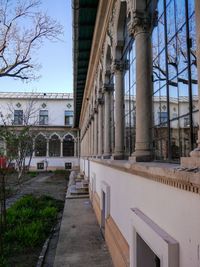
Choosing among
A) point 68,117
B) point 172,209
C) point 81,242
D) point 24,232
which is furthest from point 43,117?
point 172,209

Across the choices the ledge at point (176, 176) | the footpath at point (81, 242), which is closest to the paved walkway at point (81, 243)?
the footpath at point (81, 242)

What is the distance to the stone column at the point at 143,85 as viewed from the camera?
4707 millimetres

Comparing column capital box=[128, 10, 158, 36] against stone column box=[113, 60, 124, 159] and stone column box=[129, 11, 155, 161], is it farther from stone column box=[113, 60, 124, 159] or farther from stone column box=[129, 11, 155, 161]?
stone column box=[113, 60, 124, 159]

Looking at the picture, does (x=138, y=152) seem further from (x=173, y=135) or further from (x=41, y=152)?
(x=41, y=152)

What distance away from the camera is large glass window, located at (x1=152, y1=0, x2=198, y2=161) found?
10.8 ft

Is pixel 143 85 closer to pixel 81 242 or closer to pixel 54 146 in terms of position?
pixel 81 242

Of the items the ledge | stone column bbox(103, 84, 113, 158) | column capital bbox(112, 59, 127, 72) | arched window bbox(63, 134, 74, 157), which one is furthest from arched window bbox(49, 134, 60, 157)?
the ledge

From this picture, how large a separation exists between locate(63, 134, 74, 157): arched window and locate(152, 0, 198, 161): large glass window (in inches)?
1628

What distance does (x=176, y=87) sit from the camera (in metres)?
3.74

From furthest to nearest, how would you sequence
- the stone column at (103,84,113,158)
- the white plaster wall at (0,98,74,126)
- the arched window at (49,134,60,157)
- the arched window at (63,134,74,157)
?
the white plaster wall at (0,98,74,126) → the arched window at (63,134,74,157) → the arched window at (49,134,60,157) → the stone column at (103,84,113,158)

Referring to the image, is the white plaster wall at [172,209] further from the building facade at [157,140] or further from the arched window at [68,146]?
the arched window at [68,146]

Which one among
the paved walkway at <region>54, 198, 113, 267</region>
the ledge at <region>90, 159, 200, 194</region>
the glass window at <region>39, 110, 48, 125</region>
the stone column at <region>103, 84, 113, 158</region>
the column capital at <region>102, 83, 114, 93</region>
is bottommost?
the paved walkway at <region>54, 198, 113, 267</region>

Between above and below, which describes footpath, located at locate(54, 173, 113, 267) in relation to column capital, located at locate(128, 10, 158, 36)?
below

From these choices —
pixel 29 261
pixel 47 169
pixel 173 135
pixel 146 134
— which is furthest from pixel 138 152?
pixel 47 169
